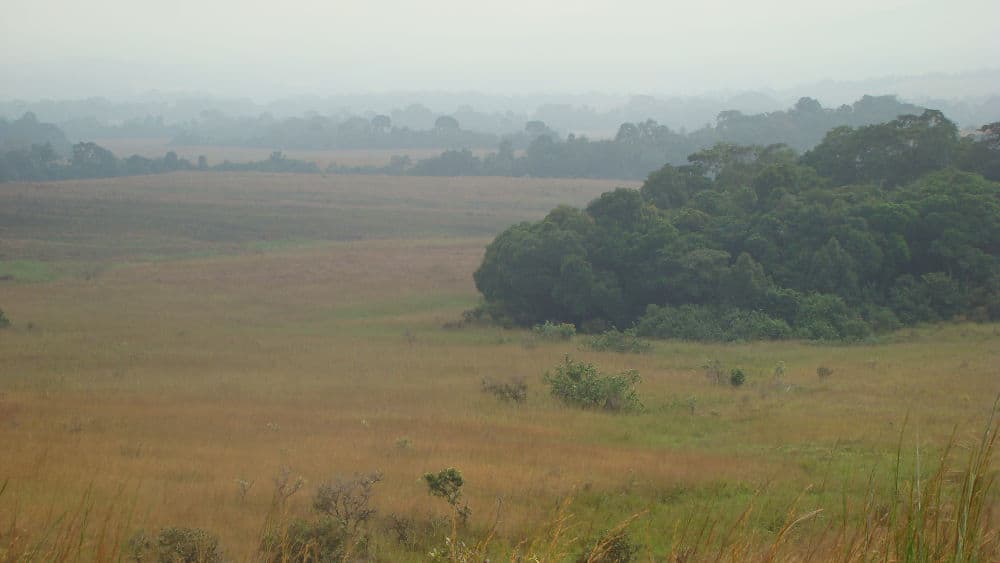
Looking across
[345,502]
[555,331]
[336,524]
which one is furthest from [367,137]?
[336,524]

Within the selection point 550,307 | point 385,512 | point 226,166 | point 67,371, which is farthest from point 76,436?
point 226,166

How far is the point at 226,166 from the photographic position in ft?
329

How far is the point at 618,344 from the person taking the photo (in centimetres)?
2523

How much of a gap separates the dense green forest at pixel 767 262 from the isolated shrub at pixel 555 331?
5.71ft

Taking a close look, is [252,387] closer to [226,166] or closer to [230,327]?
[230,327]

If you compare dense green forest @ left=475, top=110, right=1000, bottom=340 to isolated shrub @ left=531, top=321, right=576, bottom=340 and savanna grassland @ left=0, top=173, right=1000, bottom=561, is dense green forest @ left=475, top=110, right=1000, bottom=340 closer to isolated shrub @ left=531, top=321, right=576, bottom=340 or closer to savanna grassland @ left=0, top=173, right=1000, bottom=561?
isolated shrub @ left=531, top=321, right=576, bottom=340

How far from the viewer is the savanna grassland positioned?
910 cm

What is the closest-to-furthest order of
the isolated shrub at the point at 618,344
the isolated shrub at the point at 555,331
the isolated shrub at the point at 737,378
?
the isolated shrub at the point at 737,378
the isolated shrub at the point at 618,344
the isolated shrub at the point at 555,331

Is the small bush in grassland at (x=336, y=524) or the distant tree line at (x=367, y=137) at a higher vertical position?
the distant tree line at (x=367, y=137)

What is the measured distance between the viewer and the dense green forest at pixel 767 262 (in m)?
27.9

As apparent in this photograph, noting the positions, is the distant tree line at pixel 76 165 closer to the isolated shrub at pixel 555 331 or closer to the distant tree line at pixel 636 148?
the distant tree line at pixel 636 148

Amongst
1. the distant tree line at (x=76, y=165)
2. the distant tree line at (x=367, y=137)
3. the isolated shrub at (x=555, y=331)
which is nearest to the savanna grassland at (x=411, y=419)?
the isolated shrub at (x=555, y=331)

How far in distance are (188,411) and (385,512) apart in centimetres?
819

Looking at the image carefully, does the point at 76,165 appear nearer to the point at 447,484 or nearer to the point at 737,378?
the point at 737,378
